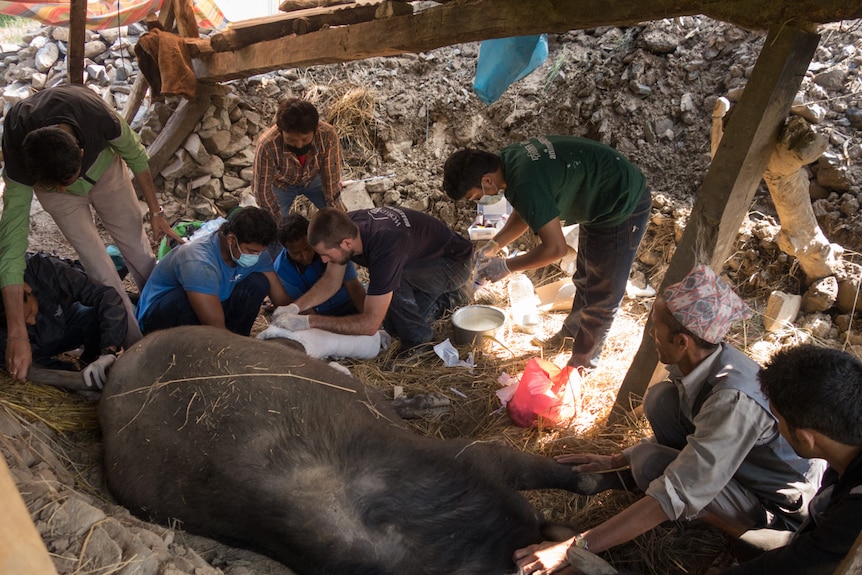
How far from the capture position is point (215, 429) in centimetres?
241

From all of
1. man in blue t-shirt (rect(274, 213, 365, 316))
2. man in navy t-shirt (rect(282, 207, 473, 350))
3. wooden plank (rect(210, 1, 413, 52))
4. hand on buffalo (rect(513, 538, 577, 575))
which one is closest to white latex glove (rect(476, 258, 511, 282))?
man in navy t-shirt (rect(282, 207, 473, 350))

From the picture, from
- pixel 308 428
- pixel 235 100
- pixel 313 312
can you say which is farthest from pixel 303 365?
pixel 235 100

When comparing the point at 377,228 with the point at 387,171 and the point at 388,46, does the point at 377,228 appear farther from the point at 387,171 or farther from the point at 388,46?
the point at 387,171

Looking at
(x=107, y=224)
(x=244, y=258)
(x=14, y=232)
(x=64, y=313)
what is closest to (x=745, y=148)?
(x=244, y=258)

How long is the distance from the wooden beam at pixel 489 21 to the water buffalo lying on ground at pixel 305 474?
2310 millimetres

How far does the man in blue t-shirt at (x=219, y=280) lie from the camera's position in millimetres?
3691

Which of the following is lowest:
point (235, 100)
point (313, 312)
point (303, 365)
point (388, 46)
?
point (313, 312)

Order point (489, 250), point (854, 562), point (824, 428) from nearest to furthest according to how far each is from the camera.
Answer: point (854, 562)
point (824, 428)
point (489, 250)

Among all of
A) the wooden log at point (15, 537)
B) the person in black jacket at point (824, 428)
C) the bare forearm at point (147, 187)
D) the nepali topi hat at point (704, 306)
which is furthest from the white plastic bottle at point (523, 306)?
the wooden log at point (15, 537)

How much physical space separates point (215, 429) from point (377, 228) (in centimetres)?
197

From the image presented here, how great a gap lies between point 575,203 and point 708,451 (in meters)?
2.04

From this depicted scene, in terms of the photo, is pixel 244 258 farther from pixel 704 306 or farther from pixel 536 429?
pixel 704 306

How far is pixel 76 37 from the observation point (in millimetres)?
5387

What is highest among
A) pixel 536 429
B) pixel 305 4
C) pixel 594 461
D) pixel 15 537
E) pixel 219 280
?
pixel 305 4
